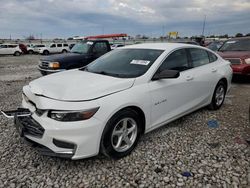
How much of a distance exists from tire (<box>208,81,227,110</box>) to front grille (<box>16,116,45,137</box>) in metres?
3.69

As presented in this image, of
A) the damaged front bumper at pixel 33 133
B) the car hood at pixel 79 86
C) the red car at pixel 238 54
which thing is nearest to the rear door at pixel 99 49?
the red car at pixel 238 54

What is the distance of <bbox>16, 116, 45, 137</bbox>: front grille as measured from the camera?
2.70 metres

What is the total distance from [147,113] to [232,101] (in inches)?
141

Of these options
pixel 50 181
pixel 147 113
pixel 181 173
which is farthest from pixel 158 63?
pixel 50 181

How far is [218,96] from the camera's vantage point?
16.7 ft

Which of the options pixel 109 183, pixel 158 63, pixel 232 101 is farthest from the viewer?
pixel 232 101

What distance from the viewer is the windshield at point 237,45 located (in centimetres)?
848

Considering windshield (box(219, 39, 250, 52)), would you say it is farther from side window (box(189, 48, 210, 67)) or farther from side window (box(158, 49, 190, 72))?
side window (box(158, 49, 190, 72))

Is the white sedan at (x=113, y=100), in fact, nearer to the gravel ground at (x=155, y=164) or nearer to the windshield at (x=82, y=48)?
the gravel ground at (x=155, y=164)

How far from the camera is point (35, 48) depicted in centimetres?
3005

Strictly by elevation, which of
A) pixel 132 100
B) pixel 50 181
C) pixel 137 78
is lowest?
pixel 50 181

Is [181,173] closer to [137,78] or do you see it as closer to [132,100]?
[132,100]

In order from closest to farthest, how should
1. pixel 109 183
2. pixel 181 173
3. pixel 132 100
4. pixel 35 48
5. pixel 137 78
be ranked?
pixel 109 183
pixel 181 173
pixel 132 100
pixel 137 78
pixel 35 48

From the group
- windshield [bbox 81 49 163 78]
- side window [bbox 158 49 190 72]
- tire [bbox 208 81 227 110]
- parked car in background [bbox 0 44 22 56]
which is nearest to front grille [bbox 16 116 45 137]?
windshield [bbox 81 49 163 78]
